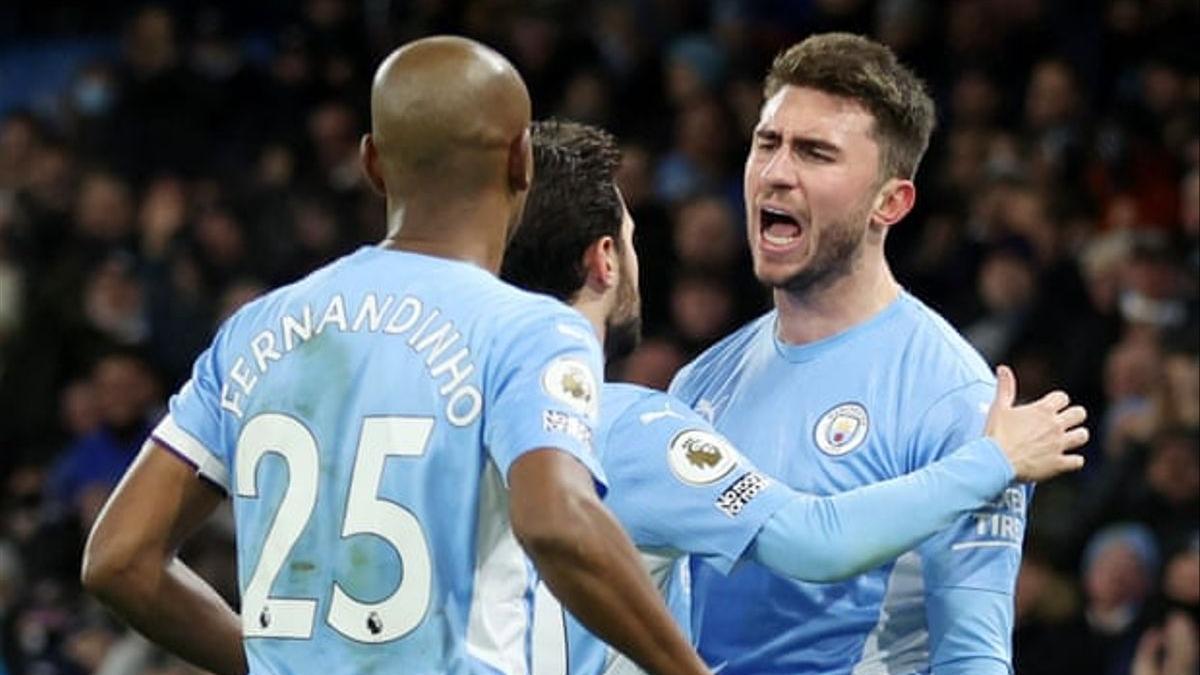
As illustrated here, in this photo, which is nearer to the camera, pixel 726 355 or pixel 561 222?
pixel 561 222

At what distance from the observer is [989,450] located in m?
4.27

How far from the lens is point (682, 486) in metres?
4.22

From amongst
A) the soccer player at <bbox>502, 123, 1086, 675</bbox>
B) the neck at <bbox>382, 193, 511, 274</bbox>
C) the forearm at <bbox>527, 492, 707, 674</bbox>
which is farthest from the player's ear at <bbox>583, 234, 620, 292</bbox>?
the forearm at <bbox>527, 492, 707, 674</bbox>

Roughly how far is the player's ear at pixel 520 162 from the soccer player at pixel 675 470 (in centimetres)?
54

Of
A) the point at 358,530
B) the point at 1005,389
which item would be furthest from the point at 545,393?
the point at 1005,389

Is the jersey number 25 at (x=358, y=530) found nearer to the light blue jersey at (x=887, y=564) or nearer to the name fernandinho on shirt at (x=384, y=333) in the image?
the name fernandinho on shirt at (x=384, y=333)

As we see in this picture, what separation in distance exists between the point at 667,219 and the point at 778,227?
6.11 m

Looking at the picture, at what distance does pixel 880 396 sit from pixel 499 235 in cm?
107

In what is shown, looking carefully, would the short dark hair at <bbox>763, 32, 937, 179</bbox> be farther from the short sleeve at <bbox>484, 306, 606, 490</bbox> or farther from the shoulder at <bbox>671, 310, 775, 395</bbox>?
the short sleeve at <bbox>484, 306, 606, 490</bbox>

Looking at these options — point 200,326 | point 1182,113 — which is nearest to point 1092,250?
point 1182,113

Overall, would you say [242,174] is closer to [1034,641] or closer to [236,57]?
[236,57]

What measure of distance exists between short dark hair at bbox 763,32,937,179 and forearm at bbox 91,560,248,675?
1.54 metres

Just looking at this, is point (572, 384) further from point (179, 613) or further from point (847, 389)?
point (847, 389)

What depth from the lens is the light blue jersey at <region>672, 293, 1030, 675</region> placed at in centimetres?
440
